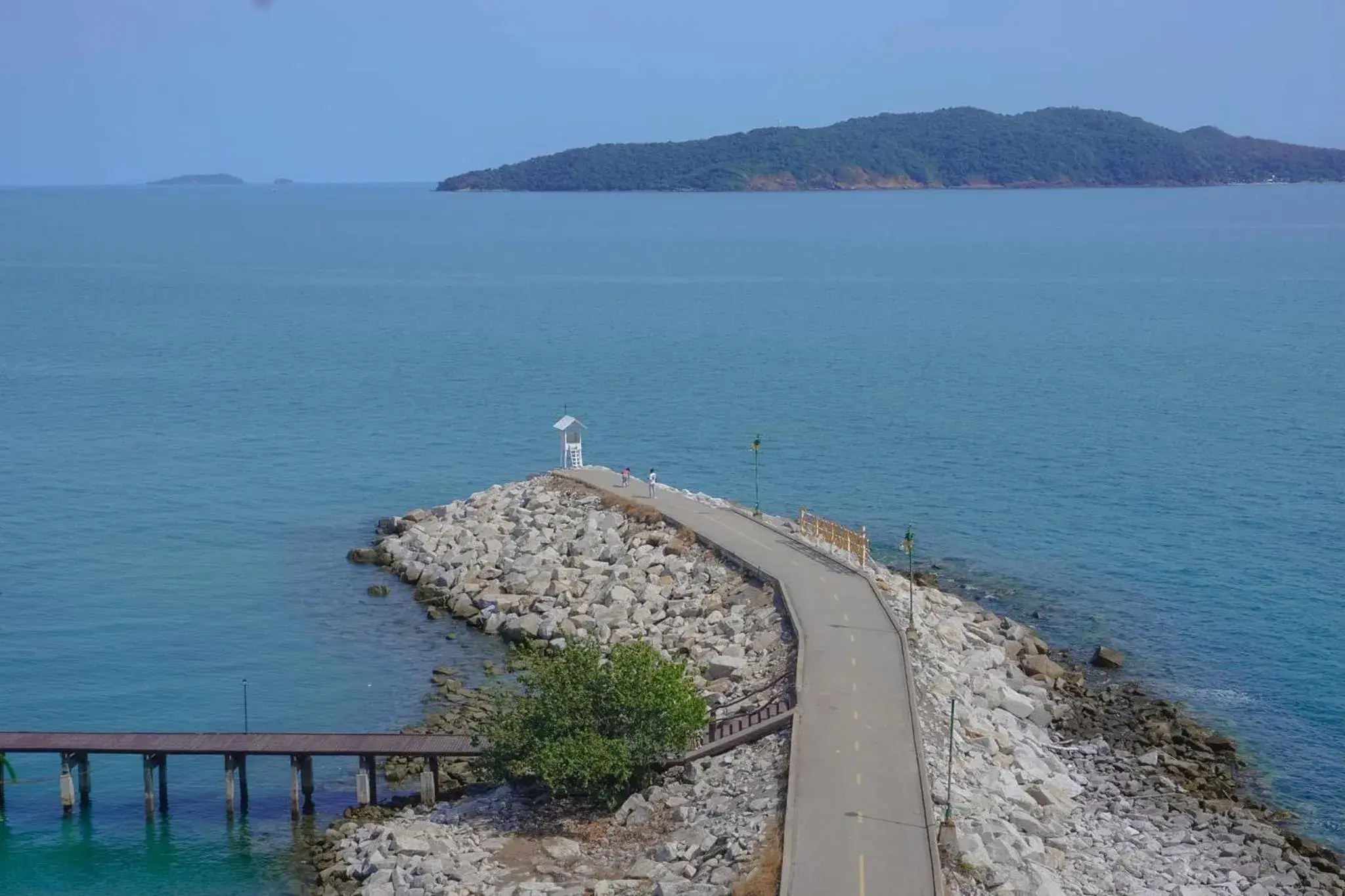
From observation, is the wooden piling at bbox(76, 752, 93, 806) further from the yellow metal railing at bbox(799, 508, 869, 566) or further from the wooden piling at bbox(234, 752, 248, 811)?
the yellow metal railing at bbox(799, 508, 869, 566)

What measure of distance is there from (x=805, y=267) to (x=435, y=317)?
54999 millimetres

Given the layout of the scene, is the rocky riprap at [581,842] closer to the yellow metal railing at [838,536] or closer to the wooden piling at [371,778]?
the wooden piling at [371,778]

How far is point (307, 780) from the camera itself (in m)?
37.3

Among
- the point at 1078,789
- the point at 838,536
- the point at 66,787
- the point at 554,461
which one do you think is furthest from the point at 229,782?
the point at 554,461

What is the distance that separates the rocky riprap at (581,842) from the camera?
29.3 metres

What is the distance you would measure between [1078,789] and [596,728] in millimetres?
11513

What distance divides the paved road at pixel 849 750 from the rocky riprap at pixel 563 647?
0.82 metres

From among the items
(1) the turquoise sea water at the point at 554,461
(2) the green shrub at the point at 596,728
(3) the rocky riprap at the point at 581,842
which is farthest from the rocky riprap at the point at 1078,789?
(2) the green shrub at the point at 596,728

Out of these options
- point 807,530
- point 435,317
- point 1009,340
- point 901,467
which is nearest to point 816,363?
point 1009,340

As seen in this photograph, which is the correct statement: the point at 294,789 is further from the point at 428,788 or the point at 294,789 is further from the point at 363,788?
the point at 428,788

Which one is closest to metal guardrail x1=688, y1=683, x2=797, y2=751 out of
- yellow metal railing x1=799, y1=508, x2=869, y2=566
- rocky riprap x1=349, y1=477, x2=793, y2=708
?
rocky riprap x1=349, y1=477, x2=793, y2=708

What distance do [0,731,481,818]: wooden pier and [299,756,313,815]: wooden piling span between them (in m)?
0.02

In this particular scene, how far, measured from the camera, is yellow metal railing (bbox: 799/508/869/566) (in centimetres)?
4875

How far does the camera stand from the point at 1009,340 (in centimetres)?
11025
